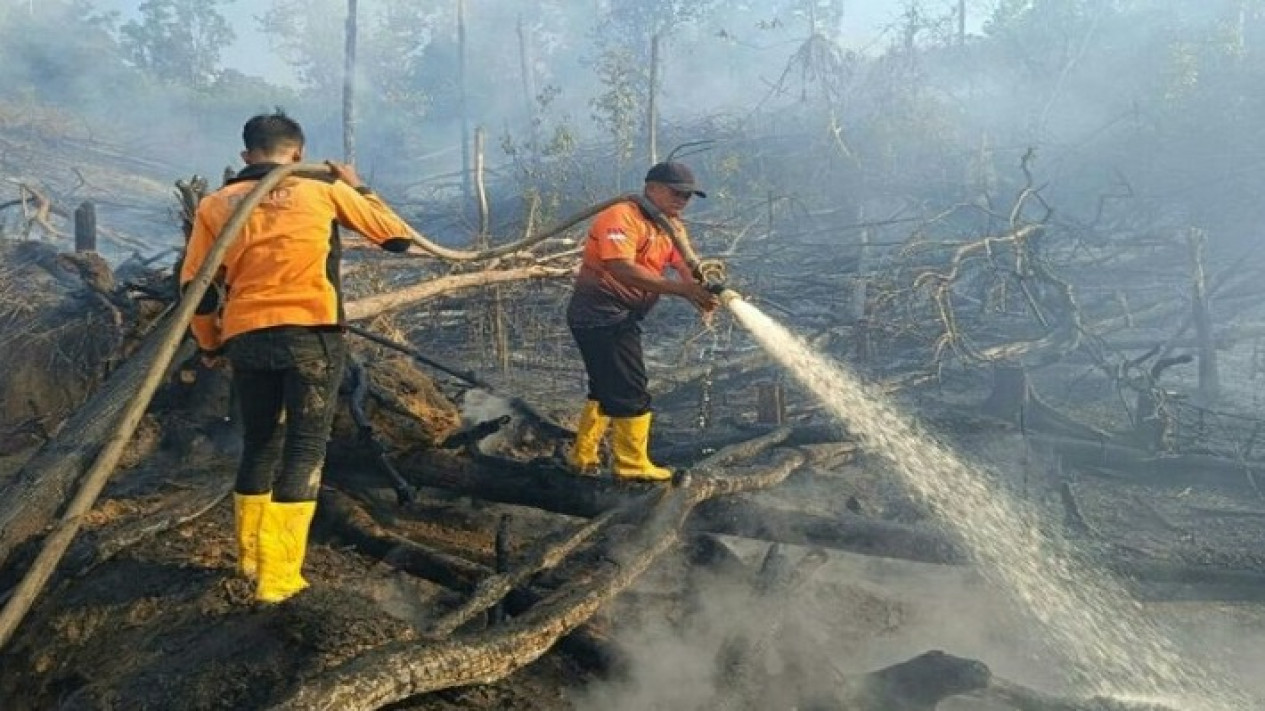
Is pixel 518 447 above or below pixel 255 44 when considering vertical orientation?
below

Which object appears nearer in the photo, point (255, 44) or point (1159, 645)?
point (1159, 645)

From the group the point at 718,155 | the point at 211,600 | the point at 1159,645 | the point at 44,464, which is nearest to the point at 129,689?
the point at 211,600

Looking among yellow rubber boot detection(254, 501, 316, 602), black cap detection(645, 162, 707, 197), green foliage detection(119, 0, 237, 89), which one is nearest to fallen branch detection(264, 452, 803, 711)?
yellow rubber boot detection(254, 501, 316, 602)

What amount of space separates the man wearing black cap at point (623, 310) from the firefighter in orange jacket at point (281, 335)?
4.92 feet

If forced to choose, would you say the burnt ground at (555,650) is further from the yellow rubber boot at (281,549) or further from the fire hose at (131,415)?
the fire hose at (131,415)

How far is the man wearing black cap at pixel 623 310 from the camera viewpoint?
4.32m

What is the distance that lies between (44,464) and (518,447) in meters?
2.66

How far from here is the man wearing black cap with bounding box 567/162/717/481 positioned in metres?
4.32

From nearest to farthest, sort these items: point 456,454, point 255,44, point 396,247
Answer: point 396,247 < point 456,454 < point 255,44

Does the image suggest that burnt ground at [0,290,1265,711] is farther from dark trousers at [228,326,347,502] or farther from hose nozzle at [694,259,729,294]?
hose nozzle at [694,259,729,294]

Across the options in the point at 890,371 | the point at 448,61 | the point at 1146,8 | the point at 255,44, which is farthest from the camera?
the point at 255,44

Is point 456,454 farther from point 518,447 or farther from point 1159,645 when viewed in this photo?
point 1159,645

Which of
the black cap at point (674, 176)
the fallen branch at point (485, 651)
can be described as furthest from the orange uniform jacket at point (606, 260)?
the fallen branch at point (485, 651)

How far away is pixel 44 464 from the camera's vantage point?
3.33 metres
